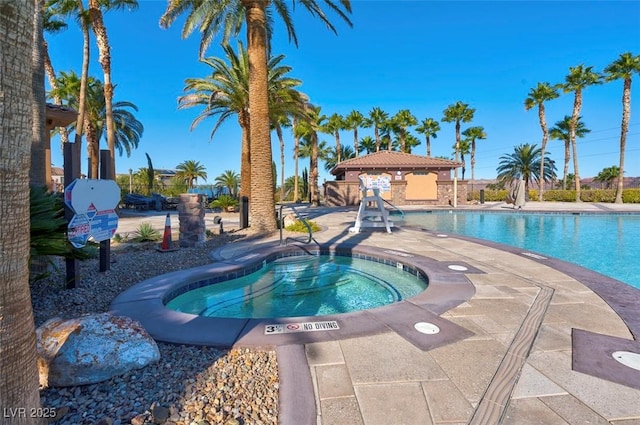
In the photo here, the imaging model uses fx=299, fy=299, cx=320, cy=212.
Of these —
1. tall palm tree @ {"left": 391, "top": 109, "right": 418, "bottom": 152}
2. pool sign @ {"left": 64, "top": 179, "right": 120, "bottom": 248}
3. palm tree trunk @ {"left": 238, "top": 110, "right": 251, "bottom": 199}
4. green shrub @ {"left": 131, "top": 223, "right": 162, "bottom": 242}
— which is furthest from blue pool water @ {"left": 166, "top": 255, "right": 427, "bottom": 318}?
tall palm tree @ {"left": 391, "top": 109, "right": 418, "bottom": 152}

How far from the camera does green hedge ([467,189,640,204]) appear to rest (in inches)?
1006

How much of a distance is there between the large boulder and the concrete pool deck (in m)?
1.22

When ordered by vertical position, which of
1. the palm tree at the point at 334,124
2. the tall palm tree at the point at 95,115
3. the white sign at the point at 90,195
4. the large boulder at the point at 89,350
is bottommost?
the large boulder at the point at 89,350

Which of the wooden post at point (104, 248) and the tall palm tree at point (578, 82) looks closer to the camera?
the wooden post at point (104, 248)

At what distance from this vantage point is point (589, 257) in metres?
7.76

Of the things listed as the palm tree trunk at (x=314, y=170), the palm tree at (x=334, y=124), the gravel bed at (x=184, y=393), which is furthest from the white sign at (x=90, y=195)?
the palm tree at (x=334, y=124)

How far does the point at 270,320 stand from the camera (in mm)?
3416

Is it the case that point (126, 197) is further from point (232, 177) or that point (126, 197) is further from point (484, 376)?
point (484, 376)

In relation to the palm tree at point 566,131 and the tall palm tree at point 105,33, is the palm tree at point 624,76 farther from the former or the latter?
the tall palm tree at point 105,33

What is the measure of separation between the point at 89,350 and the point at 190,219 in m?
5.78

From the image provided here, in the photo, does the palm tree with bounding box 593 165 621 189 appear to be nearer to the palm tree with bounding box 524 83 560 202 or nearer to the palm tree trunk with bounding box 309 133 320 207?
the palm tree with bounding box 524 83 560 202

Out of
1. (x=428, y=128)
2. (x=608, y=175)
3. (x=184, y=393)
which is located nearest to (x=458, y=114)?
(x=428, y=128)

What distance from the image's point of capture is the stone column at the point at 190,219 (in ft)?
25.5

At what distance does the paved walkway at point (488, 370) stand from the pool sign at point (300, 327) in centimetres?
18
